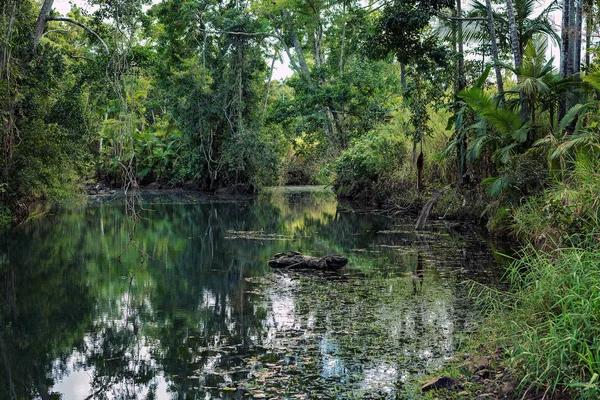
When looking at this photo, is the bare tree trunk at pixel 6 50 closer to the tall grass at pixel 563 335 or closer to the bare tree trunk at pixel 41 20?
the bare tree trunk at pixel 41 20

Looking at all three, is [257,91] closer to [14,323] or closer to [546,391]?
[14,323]

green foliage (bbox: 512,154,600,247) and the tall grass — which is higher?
green foliage (bbox: 512,154,600,247)

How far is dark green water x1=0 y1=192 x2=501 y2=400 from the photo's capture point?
17.0 feet

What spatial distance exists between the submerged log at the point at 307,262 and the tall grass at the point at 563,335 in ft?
17.4

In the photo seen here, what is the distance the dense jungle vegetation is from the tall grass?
0.8 inches

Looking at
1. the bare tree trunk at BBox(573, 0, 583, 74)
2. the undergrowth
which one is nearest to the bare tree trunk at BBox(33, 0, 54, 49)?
the bare tree trunk at BBox(573, 0, 583, 74)

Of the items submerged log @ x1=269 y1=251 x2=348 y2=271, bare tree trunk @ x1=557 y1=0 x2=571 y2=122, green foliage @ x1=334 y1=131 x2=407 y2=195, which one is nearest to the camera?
submerged log @ x1=269 y1=251 x2=348 y2=271

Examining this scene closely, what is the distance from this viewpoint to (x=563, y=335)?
404 cm

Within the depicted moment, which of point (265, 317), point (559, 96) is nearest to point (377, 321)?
point (265, 317)

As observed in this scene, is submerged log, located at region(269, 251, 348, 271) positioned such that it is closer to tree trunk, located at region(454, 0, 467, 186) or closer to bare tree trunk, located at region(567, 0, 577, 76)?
bare tree trunk, located at region(567, 0, 577, 76)

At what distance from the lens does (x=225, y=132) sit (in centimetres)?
3198

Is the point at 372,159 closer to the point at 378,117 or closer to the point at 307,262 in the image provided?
the point at 378,117

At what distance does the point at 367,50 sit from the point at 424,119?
2.59 metres

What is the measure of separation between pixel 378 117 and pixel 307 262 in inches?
744
